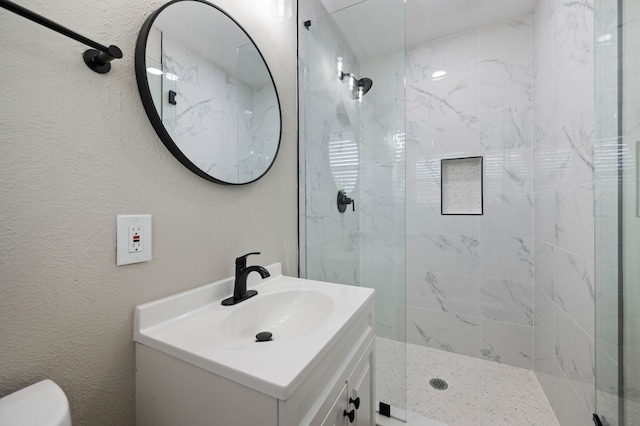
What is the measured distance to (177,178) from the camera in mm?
851

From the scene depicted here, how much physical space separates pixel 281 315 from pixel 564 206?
1.55m

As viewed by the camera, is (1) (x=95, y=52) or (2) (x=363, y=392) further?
(2) (x=363, y=392)

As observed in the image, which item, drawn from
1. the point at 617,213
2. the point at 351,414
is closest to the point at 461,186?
the point at 617,213

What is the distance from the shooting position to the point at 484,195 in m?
2.00

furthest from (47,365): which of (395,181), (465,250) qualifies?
(465,250)

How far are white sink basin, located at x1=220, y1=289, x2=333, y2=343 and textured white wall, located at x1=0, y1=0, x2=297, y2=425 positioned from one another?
0.72 ft

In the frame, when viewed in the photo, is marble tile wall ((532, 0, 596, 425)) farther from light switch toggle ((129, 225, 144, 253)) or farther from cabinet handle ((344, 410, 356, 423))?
light switch toggle ((129, 225, 144, 253))

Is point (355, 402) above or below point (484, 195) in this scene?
below

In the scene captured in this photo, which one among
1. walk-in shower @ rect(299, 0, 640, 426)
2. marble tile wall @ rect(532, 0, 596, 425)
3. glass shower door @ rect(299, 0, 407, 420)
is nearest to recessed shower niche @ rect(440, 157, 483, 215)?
walk-in shower @ rect(299, 0, 640, 426)

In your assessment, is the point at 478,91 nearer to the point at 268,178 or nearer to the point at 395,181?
the point at 395,181

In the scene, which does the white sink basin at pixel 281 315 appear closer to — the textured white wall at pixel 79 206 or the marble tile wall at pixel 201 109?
the textured white wall at pixel 79 206

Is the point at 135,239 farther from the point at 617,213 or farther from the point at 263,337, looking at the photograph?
the point at 617,213

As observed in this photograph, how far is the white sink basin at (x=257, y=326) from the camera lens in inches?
21.7

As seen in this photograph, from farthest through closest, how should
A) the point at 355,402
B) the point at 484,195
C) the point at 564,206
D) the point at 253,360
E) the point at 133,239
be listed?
1. the point at 484,195
2. the point at 564,206
3. the point at 355,402
4. the point at 133,239
5. the point at 253,360
